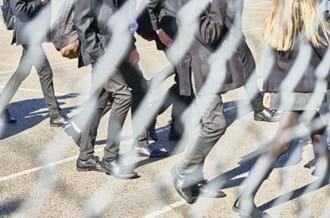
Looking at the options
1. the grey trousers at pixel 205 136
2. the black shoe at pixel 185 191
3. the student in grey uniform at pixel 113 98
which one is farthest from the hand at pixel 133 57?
the black shoe at pixel 185 191

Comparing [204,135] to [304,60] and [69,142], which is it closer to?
[304,60]

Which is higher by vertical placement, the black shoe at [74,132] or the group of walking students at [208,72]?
the group of walking students at [208,72]

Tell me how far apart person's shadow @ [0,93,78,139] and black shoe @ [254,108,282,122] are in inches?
62.1

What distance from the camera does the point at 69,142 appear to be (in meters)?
4.79

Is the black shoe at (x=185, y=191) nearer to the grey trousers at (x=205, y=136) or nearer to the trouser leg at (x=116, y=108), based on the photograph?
the grey trousers at (x=205, y=136)

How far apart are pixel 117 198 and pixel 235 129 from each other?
5.36 ft

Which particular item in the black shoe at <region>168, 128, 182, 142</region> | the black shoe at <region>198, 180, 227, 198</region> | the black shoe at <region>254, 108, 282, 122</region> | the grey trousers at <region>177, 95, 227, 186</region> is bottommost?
the black shoe at <region>254, 108, 282, 122</region>

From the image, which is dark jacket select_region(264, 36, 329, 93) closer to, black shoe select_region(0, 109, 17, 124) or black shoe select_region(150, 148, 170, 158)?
black shoe select_region(150, 148, 170, 158)

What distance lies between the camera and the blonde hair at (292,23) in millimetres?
3250

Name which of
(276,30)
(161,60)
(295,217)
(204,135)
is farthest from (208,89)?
(161,60)

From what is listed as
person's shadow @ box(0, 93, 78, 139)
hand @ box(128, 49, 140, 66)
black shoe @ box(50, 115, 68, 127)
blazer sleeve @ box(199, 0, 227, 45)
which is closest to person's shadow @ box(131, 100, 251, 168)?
black shoe @ box(50, 115, 68, 127)

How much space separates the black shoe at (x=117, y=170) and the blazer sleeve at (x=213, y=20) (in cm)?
114

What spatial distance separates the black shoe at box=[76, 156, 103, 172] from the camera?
417 cm

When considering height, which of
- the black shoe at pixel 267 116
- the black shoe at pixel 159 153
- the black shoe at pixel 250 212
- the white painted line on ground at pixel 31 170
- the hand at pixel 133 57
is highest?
the hand at pixel 133 57
